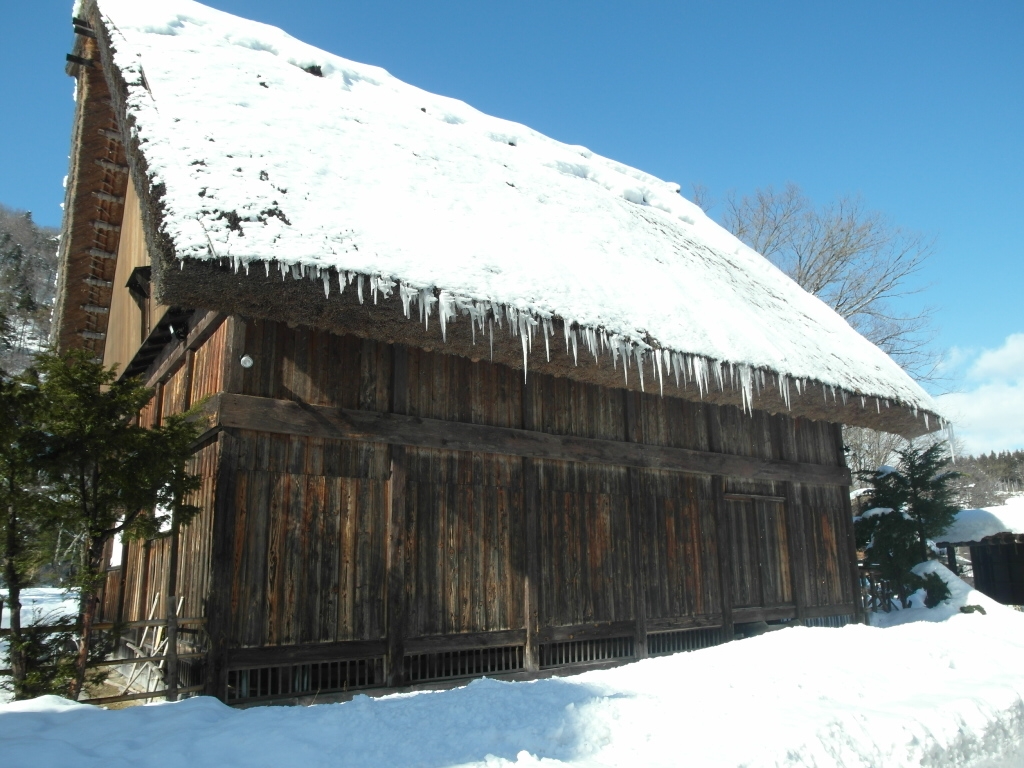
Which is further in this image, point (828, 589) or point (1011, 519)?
point (1011, 519)

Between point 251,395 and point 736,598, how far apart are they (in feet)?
20.6

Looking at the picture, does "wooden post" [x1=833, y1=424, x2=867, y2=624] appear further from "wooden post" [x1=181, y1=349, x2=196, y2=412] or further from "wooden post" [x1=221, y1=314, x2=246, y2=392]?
"wooden post" [x1=181, y1=349, x2=196, y2=412]

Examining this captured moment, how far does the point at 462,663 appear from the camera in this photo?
668 cm

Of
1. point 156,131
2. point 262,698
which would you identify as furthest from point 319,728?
point 156,131

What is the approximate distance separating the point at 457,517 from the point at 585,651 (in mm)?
2093

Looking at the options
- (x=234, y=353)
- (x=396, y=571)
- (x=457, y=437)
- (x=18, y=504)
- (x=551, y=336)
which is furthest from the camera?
(x=457, y=437)

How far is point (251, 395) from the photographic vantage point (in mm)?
5828

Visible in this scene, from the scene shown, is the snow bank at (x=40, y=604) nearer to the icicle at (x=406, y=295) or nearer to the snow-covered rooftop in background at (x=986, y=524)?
the icicle at (x=406, y=295)

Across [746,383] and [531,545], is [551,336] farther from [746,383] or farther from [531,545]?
[746,383]

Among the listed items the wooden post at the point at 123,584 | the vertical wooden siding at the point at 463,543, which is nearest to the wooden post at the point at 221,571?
the vertical wooden siding at the point at 463,543

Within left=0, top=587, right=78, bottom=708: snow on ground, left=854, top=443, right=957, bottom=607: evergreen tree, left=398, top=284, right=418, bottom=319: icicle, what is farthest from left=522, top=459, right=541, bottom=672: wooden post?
left=854, top=443, right=957, bottom=607: evergreen tree

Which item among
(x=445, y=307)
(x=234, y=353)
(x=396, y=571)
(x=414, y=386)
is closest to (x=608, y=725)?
(x=396, y=571)

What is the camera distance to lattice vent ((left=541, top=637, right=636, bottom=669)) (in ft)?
23.7

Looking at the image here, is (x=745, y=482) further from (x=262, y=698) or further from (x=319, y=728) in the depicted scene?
(x=319, y=728)
